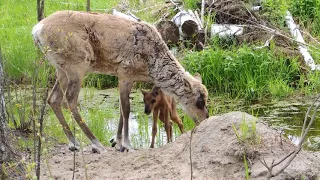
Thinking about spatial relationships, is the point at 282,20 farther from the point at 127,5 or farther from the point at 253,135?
the point at 253,135

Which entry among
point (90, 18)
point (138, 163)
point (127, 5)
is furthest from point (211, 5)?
point (138, 163)

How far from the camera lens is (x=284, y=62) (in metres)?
11.7

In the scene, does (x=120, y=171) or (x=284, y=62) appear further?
(x=284, y=62)

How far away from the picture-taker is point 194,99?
8.23 m

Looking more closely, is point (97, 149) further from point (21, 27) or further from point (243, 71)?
point (21, 27)

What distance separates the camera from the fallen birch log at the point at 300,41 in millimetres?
11516

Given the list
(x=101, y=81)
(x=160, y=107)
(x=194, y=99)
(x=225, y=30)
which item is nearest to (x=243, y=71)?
(x=225, y=30)

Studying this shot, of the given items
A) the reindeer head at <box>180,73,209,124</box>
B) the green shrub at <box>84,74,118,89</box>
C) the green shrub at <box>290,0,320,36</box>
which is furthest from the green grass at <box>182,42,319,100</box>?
the reindeer head at <box>180,73,209,124</box>

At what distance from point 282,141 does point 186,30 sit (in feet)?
22.0

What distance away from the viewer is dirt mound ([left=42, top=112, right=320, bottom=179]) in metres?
5.79

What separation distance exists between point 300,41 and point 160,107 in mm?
4589

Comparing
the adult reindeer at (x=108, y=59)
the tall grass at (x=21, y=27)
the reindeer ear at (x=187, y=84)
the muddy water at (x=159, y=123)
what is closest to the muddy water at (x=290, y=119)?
the muddy water at (x=159, y=123)

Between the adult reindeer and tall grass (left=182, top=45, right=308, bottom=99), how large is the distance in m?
3.20

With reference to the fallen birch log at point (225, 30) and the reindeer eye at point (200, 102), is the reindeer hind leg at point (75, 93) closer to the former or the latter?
the reindeer eye at point (200, 102)
